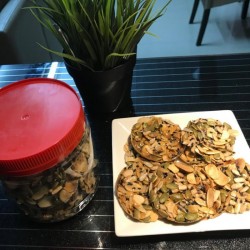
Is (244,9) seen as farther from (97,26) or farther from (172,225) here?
(172,225)

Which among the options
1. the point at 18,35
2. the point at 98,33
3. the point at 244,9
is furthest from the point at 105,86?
the point at 244,9

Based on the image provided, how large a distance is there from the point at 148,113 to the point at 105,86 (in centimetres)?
11

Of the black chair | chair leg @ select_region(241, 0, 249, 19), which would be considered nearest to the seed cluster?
the black chair

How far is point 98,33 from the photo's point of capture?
489 mm

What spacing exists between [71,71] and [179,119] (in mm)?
206

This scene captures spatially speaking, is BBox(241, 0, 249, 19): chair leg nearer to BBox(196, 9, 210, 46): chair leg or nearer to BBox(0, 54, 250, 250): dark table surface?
BBox(196, 9, 210, 46): chair leg

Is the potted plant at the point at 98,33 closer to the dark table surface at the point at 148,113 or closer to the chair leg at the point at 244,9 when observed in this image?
the dark table surface at the point at 148,113

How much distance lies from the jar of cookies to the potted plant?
0.32 feet

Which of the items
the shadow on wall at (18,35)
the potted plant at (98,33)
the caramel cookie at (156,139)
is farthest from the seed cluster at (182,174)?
the shadow on wall at (18,35)

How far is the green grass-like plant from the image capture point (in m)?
0.48

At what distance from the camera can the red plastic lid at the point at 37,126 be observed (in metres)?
0.35

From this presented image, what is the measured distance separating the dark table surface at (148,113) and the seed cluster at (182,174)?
4 centimetres

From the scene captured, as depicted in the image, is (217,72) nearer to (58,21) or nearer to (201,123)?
(201,123)

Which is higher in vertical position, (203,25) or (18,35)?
(18,35)
